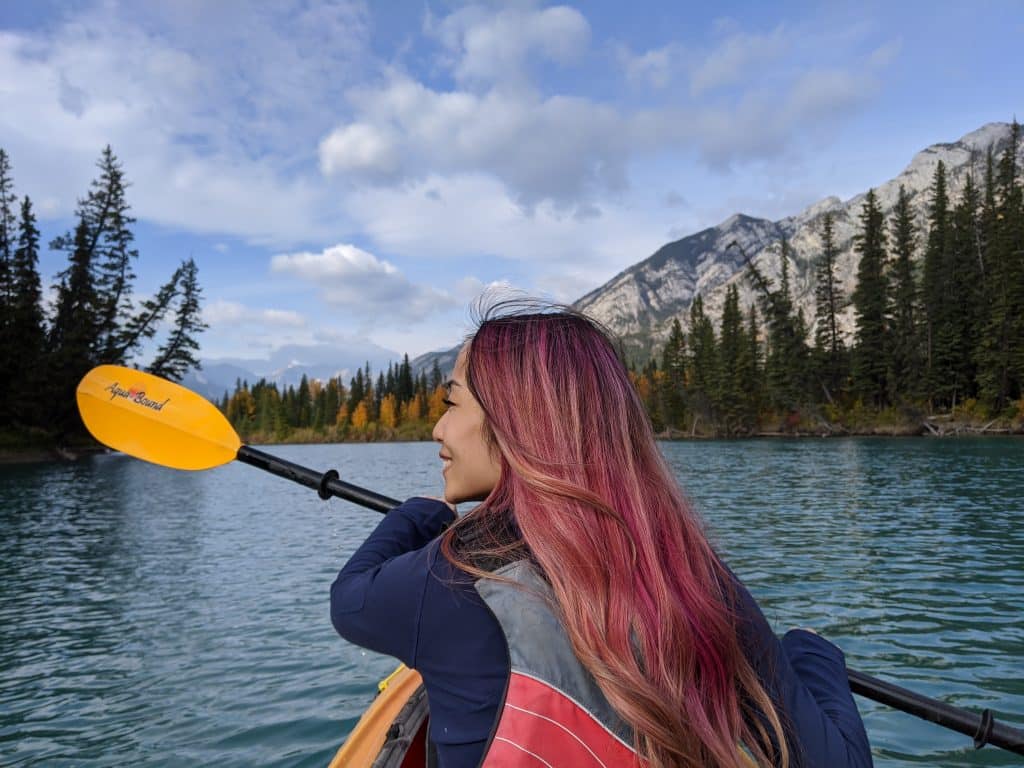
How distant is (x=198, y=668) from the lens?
6660 millimetres

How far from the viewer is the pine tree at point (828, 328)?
6281 cm

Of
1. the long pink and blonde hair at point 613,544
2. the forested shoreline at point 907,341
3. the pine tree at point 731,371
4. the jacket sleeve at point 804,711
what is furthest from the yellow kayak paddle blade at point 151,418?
the pine tree at point 731,371

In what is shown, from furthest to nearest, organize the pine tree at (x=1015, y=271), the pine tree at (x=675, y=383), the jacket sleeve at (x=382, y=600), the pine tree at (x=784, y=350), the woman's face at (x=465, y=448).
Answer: the pine tree at (x=675, y=383), the pine tree at (x=784, y=350), the pine tree at (x=1015, y=271), the woman's face at (x=465, y=448), the jacket sleeve at (x=382, y=600)

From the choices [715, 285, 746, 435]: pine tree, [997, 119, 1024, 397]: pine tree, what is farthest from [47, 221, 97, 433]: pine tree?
[997, 119, 1024, 397]: pine tree

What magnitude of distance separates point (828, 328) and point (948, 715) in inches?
2670

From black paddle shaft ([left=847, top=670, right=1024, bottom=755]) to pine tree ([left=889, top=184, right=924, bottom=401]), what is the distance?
58918 mm

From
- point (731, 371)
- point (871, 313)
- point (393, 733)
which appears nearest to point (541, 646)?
point (393, 733)

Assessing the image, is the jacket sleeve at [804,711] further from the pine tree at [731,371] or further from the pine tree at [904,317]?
the pine tree at [731,371]

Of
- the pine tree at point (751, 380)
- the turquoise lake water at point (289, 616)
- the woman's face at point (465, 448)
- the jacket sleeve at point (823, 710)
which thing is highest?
the pine tree at point (751, 380)

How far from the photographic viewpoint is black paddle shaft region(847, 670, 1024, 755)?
7.76ft

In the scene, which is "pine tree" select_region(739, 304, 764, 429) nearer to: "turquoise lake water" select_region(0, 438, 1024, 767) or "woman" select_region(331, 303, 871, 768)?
"turquoise lake water" select_region(0, 438, 1024, 767)

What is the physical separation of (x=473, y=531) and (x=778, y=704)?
0.83 m

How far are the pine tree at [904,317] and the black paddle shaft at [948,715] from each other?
5892 cm

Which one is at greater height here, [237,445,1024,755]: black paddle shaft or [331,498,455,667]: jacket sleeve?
[331,498,455,667]: jacket sleeve
